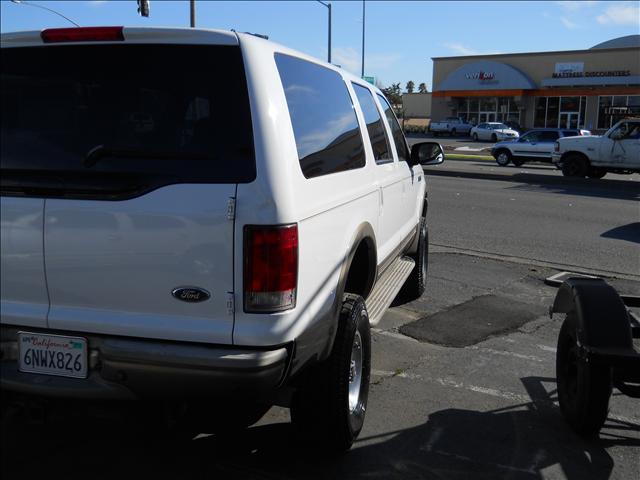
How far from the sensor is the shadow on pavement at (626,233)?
1083 cm

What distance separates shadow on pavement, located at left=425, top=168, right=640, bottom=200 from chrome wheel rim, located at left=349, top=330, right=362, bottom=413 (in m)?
14.1

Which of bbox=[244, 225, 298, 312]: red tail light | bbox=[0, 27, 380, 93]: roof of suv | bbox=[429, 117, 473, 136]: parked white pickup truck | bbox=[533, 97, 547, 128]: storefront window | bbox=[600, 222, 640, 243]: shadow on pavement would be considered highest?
bbox=[533, 97, 547, 128]: storefront window

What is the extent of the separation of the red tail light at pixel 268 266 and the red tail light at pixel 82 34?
3.65 ft

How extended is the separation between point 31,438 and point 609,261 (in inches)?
309

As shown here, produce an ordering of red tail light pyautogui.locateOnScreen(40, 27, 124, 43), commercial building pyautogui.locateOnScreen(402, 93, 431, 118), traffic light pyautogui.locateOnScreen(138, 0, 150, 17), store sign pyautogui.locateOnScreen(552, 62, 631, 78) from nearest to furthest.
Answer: red tail light pyautogui.locateOnScreen(40, 27, 124, 43), traffic light pyautogui.locateOnScreen(138, 0, 150, 17), store sign pyautogui.locateOnScreen(552, 62, 631, 78), commercial building pyautogui.locateOnScreen(402, 93, 431, 118)

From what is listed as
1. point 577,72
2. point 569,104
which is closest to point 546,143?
point 577,72

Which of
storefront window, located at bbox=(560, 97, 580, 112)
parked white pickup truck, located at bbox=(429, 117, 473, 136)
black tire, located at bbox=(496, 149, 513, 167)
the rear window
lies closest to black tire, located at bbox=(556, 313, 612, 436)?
the rear window

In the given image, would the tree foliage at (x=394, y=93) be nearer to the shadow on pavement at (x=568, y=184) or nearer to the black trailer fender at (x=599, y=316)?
the shadow on pavement at (x=568, y=184)

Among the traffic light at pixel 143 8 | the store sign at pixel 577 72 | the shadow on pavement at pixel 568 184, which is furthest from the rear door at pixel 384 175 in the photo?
the store sign at pixel 577 72

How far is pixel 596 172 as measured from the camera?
21.1 metres

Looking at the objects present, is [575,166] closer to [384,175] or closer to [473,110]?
[384,175]

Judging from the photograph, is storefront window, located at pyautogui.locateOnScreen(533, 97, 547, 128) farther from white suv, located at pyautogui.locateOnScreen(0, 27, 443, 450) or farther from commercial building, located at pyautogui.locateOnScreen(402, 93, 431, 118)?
white suv, located at pyautogui.locateOnScreen(0, 27, 443, 450)

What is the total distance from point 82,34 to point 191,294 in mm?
1313

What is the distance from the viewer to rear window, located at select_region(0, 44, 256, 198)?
9.48 ft
